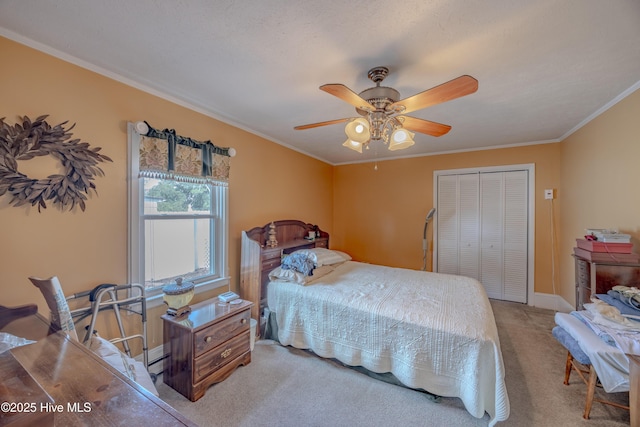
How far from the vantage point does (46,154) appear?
1569 mm

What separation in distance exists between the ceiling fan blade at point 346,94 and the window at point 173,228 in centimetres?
158

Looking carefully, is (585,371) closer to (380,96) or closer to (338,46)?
(380,96)

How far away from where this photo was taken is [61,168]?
5.37 ft

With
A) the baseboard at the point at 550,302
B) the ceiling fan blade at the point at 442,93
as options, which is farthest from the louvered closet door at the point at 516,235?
the ceiling fan blade at the point at 442,93

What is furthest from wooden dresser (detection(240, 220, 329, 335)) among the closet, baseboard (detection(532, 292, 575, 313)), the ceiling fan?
baseboard (detection(532, 292, 575, 313))

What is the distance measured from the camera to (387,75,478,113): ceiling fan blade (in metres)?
1.30

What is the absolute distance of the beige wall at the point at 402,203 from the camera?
3.54 m

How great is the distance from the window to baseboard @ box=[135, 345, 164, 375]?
1.40 ft

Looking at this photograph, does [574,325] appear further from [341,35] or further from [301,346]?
[341,35]

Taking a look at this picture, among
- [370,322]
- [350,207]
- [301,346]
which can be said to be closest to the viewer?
[370,322]

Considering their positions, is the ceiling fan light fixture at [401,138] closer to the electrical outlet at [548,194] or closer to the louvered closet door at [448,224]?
the louvered closet door at [448,224]

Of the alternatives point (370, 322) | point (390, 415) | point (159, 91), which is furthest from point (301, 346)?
point (159, 91)

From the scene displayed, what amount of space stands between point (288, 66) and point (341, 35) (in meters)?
0.47

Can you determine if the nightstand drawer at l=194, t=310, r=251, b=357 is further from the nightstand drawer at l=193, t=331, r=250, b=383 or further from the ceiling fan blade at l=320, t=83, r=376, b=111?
the ceiling fan blade at l=320, t=83, r=376, b=111
